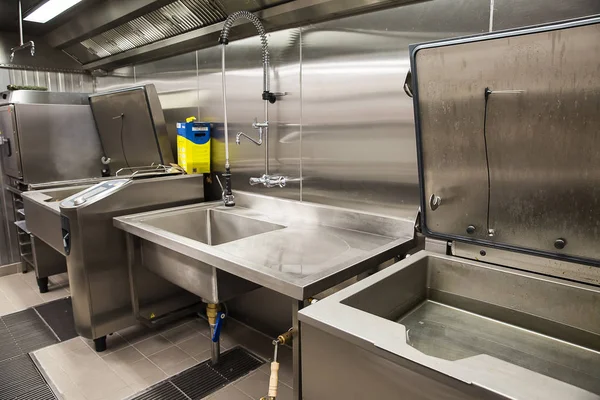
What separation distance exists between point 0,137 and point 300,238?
3464 mm

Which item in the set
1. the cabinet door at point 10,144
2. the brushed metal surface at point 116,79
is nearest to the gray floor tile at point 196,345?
the cabinet door at point 10,144

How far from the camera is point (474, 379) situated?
2.64 ft

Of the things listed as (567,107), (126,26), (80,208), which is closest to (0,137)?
(126,26)

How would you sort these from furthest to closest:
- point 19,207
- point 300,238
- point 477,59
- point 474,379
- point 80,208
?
point 19,207 < point 80,208 < point 300,238 < point 477,59 < point 474,379

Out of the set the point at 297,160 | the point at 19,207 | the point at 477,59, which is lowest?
the point at 19,207

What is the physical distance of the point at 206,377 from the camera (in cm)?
227

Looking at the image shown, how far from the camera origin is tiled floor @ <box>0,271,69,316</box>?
3.23 meters

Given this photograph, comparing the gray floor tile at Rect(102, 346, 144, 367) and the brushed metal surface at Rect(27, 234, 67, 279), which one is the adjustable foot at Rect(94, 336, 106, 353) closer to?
the gray floor tile at Rect(102, 346, 144, 367)

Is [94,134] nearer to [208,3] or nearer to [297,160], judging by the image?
[208,3]

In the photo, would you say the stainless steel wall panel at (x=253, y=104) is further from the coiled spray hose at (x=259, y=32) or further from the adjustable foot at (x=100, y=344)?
the adjustable foot at (x=100, y=344)

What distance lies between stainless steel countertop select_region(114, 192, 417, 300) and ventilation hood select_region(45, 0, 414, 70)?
1032mm

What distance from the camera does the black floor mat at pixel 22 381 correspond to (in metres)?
2.12

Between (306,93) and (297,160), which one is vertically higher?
(306,93)

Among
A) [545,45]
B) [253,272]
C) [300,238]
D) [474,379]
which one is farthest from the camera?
[300,238]
